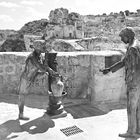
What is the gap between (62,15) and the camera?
158ft

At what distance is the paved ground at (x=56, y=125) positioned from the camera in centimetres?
340

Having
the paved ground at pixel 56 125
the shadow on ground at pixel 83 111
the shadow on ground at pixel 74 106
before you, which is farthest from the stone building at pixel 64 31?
the paved ground at pixel 56 125

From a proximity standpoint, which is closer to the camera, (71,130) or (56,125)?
(71,130)

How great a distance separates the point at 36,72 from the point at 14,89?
2.06 meters

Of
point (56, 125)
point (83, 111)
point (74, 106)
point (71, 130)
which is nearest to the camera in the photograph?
point (71, 130)

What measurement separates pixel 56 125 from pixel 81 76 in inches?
75.2

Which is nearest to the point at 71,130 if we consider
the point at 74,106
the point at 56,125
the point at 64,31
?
the point at 56,125

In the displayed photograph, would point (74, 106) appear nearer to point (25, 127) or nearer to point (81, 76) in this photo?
point (81, 76)

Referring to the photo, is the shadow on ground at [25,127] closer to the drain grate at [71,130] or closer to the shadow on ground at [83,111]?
the drain grate at [71,130]

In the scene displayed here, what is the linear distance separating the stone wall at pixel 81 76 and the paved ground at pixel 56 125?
68 centimetres

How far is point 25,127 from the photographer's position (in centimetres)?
371

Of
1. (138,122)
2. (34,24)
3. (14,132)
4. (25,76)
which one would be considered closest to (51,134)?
(14,132)

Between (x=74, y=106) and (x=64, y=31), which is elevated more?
(x=64, y=31)

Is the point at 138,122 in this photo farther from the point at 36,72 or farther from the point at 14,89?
the point at 14,89
